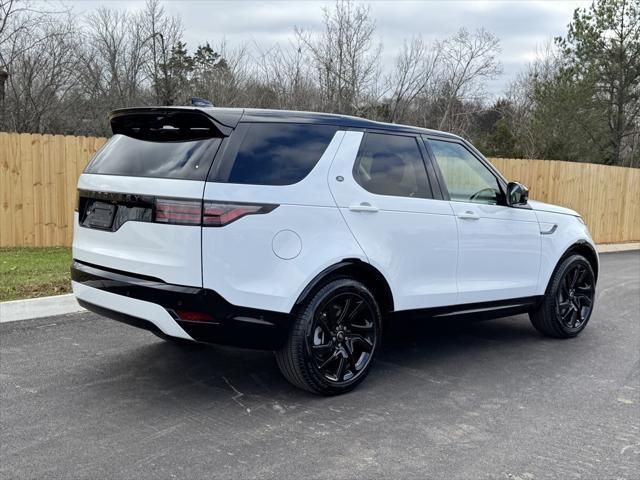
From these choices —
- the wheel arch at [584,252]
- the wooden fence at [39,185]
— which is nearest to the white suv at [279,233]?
the wheel arch at [584,252]

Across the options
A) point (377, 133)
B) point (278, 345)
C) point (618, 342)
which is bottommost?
point (618, 342)

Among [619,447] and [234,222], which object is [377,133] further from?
[619,447]

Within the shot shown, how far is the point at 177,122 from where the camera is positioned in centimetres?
413

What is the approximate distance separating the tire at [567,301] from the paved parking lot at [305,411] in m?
0.23

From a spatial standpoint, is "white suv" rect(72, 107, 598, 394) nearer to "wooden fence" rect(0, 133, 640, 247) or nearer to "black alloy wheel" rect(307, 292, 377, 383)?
"black alloy wheel" rect(307, 292, 377, 383)

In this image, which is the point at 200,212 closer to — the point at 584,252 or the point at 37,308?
the point at 37,308

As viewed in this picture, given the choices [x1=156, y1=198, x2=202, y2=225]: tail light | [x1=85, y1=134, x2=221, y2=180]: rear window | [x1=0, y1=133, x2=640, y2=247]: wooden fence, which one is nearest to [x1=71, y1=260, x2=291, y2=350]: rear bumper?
[x1=156, y1=198, x2=202, y2=225]: tail light

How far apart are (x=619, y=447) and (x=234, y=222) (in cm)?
268

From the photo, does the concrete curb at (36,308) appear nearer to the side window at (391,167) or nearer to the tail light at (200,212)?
the tail light at (200,212)

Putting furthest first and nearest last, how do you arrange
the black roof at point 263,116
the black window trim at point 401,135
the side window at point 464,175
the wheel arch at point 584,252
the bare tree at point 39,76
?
the bare tree at point 39,76
the wheel arch at point 584,252
the side window at point 464,175
the black window trim at point 401,135
the black roof at point 263,116

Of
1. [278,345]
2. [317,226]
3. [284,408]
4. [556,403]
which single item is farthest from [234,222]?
[556,403]

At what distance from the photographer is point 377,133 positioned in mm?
4816

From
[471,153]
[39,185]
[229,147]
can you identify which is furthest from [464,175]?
[39,185]

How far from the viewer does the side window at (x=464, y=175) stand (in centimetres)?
525
